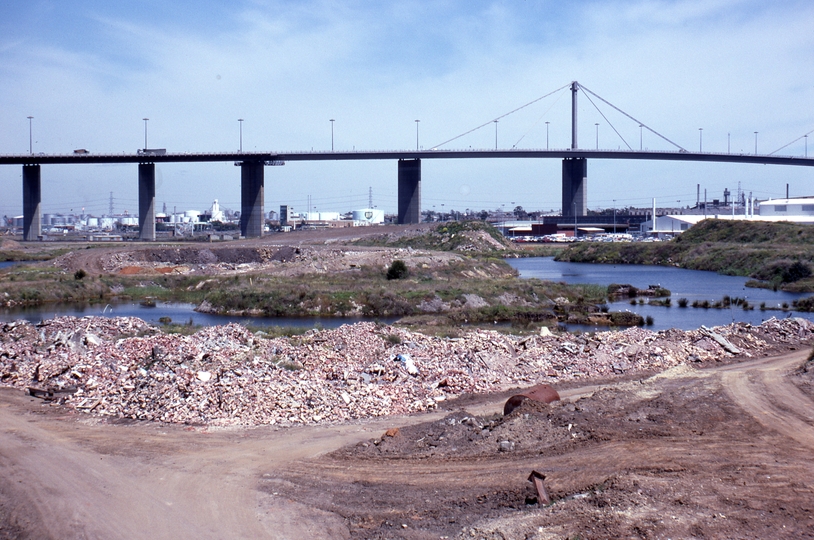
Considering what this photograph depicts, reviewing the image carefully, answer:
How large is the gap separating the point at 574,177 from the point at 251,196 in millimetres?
37716

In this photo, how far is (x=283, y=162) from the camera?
238 ft

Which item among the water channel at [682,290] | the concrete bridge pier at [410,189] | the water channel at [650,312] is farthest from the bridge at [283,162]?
the water channel at [650,312]

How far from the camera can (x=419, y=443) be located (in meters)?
7.73

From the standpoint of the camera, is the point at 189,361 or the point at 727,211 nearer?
the point at 189,361

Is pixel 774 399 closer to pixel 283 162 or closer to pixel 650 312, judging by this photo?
pixel 650 312

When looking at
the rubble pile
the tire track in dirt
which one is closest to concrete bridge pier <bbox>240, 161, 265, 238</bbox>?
the rubble pile

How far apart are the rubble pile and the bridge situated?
56337 mm

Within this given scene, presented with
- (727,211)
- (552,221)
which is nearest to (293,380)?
(552,221)

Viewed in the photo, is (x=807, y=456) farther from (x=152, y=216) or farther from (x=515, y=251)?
(x=152, y=216)

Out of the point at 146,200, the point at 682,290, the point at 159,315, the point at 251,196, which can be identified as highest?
the point at 251,196

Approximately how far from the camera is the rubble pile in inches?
382

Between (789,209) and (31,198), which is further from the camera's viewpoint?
(789,209)

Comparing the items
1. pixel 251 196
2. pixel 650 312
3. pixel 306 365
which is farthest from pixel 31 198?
pixel 306 365

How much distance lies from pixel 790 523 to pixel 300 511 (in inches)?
154
